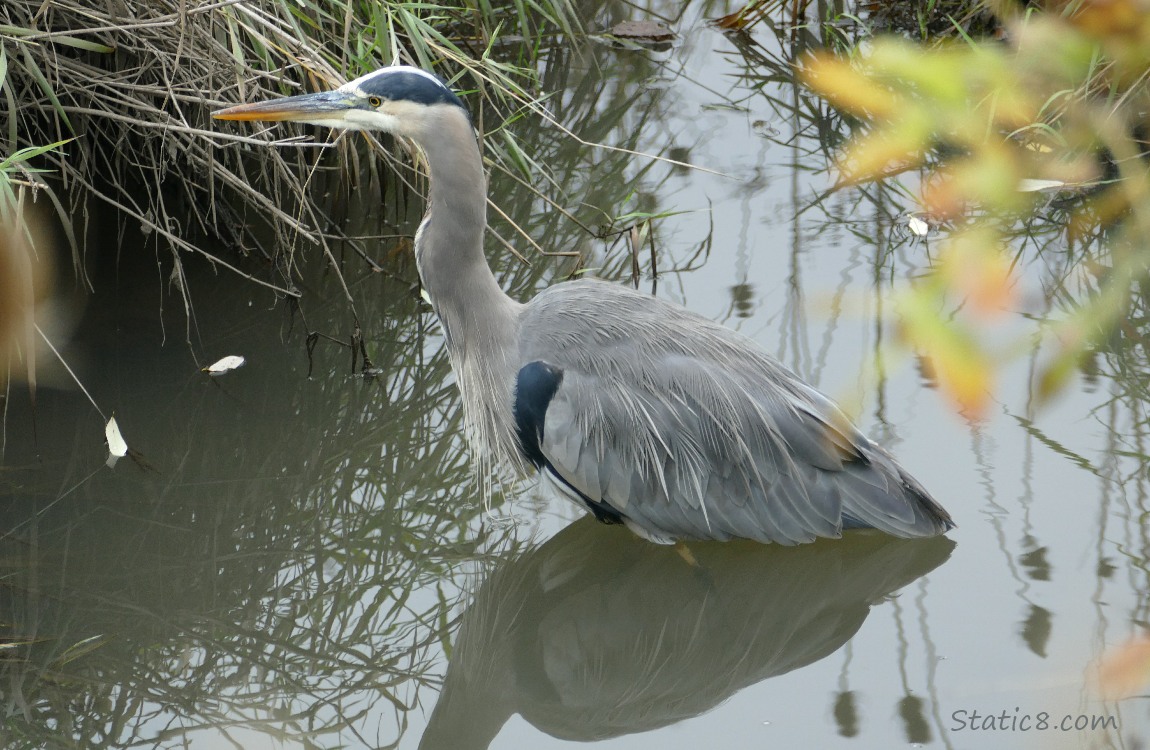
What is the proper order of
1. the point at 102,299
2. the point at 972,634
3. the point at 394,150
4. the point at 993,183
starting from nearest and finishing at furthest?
the point at 993,183 → the point at 972,634 → the point at 102,299 → the point at 394,150

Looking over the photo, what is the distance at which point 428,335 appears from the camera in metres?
4.21

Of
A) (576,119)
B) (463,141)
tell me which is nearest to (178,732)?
(463,141)

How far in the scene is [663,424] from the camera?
10.5ft

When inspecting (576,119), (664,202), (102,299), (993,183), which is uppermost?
(576,119)

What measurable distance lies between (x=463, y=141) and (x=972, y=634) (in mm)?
1813

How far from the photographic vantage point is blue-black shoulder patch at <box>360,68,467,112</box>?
10.1 ft

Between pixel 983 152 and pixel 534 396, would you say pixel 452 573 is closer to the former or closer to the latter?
pixel 534 396

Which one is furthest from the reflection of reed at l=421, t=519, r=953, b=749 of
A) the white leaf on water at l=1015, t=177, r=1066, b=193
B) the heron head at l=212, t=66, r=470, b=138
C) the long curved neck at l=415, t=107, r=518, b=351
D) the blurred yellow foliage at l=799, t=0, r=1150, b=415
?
the blurred yellow foliage at l=799, t=0, r=1150, b=415

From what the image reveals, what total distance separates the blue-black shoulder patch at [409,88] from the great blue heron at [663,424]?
0.01m

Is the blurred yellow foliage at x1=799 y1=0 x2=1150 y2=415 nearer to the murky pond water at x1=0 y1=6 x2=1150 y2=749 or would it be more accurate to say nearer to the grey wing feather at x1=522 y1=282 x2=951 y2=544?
the murky pond water at x1=0 y1=6 x2=1150 y2=749

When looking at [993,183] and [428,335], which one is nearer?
[993,183]

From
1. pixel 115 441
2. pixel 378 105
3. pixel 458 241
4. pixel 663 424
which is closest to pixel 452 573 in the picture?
pixel 663 424

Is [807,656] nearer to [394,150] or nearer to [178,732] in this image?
[178,732]

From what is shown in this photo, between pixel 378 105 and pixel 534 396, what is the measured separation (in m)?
0.88
